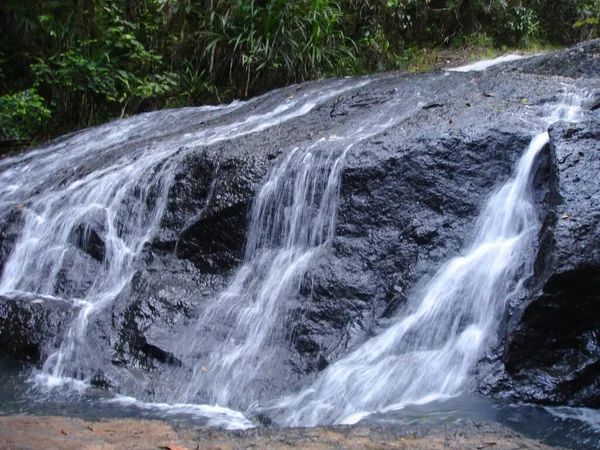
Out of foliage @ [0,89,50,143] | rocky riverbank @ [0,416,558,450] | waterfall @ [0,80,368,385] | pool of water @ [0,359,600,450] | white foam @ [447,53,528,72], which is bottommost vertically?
pool of water @ [0,359,600,450]

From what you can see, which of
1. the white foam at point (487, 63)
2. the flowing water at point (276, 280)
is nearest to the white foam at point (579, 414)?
the flowing water at point (276, 280)

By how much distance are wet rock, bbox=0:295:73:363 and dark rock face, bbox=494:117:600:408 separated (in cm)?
363

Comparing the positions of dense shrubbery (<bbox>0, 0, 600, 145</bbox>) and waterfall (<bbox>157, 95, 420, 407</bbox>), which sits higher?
dense shrubbery (<bbox>0, 0, 600, 145</bbox>)

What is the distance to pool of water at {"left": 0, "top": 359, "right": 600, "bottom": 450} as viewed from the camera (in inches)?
153

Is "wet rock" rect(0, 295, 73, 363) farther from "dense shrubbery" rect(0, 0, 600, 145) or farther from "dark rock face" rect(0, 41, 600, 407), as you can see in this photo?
"dense shrubbery" rect(0, 0, 600, 145)

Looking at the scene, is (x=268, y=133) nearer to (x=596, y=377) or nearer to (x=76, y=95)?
(x=596, y=377)

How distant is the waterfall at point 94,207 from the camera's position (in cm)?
592

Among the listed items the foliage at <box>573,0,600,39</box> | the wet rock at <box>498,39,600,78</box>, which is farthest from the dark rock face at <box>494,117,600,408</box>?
the foliage at <box>573,0,600,39</box>

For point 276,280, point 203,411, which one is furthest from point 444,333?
point 203,411

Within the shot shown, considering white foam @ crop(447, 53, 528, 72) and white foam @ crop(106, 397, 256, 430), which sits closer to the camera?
white foam @ crop(106, 397, 256, 430)

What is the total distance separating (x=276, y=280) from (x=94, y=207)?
2338 millimetres

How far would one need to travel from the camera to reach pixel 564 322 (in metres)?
4.36

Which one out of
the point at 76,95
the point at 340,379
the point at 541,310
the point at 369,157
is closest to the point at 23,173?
Answer: the point at 76,95

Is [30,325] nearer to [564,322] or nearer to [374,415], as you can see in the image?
[374,415]
